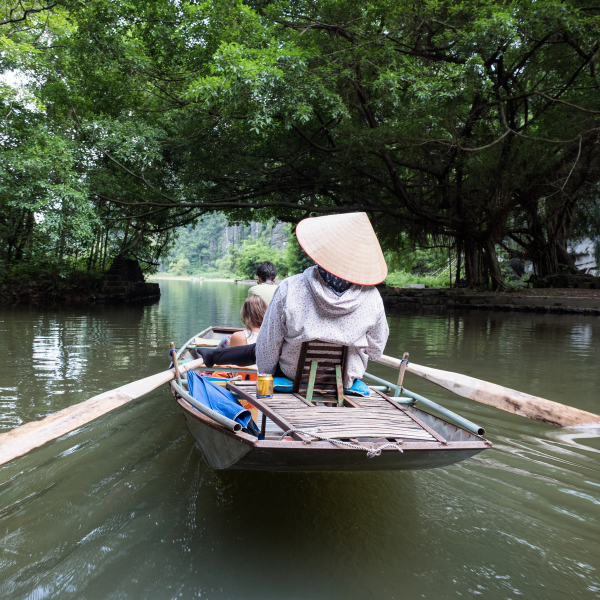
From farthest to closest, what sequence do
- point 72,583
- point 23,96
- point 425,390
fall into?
point 23,96 → point 425,390 → point 72,583

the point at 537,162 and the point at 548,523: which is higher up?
the point at 537,162

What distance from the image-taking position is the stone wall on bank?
1858 centimetres

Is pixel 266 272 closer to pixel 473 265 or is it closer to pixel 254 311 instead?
pixel 254 311

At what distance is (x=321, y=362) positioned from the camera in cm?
303

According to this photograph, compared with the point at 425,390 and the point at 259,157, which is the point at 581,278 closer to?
the point at 259,157

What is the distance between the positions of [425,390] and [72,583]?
14.8 ft

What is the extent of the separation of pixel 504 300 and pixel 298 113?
10358 millimetres

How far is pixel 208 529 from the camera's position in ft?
8.97

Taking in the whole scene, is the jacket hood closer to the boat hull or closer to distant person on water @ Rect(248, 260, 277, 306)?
the boat hull

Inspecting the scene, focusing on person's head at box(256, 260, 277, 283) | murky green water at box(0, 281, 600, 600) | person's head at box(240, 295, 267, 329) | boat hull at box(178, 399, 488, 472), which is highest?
person's head at box(256, 260, 277, 283)

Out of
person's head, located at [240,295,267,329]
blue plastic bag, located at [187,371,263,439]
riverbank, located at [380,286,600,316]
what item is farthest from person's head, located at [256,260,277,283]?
riverbank, located at [380,286,600,316]

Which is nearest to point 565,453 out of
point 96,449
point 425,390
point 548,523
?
point 548,523

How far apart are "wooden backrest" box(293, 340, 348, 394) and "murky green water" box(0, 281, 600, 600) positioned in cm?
72

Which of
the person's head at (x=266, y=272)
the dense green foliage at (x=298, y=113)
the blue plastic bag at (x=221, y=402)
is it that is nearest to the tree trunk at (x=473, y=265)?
the dense green foliage at (x=298, y=113)
